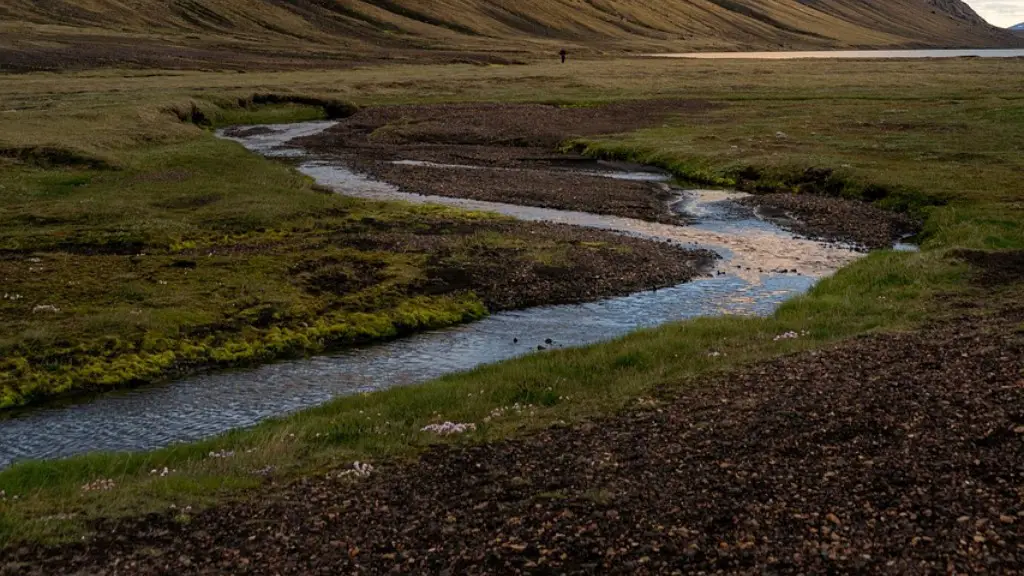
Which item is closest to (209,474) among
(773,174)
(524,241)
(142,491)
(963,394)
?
(142,491)

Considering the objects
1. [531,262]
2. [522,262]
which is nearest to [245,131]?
[522,262]

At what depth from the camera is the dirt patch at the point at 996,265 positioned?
115 ft

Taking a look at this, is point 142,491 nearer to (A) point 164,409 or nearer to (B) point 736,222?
(A) point 164,409

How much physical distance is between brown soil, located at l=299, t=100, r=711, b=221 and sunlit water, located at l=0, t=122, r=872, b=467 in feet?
32.3

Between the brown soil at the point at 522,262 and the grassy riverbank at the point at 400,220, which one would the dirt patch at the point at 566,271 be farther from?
the grassy riverbank at the point at 400,220

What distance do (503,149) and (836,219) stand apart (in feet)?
138

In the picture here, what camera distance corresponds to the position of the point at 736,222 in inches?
2195

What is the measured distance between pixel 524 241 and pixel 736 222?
15.4 meters

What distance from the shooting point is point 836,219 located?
5441cm

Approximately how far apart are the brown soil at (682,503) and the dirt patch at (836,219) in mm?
28649

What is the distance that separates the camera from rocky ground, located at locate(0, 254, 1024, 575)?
15.0 meters

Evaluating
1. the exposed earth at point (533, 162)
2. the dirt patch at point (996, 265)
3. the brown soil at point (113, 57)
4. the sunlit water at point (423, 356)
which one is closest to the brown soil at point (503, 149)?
the exposed earth at point (533, 162)

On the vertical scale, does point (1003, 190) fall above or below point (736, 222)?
above

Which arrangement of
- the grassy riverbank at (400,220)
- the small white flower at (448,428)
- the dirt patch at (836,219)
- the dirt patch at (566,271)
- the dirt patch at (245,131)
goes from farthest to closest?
the dirt patch at (245,131) < the dirt patch at (836,219) < the dirt patch at (566,271) < the small white flower at (448,428) < the grassy riverbank at (400,220)
